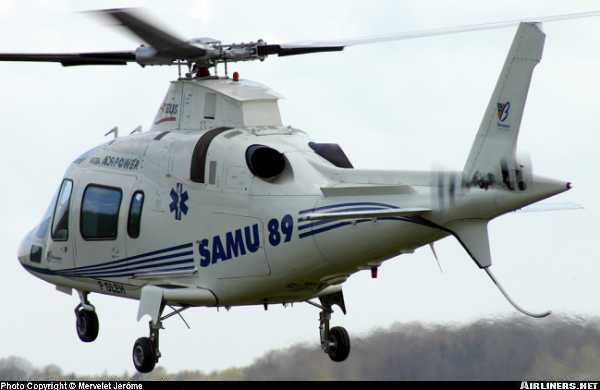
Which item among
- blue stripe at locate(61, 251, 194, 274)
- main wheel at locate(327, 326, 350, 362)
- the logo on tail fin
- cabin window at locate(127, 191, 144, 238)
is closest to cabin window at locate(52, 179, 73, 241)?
blue stripe at locate(61, 251, 194, 274)

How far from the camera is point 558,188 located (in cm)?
2391

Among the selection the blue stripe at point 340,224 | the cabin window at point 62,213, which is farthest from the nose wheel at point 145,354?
the blue stripe at point 340,224

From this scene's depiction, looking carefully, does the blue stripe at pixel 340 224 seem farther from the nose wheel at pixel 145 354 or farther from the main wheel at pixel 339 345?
the nose wheel at pixel 145 354

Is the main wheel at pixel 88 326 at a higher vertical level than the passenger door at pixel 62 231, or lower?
lower

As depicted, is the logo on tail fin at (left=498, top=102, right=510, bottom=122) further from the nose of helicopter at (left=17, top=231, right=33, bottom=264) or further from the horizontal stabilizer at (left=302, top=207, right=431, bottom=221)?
the nose of helicopter at (left=17, top=231, right=33, bottom=264)

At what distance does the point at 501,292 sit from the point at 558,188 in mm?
1668

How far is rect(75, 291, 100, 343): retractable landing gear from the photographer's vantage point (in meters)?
30.2

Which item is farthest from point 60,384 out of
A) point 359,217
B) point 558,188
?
point 558,188

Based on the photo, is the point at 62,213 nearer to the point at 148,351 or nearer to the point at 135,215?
the point at 135,215

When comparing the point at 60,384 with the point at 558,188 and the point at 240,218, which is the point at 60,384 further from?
the point at 558,188

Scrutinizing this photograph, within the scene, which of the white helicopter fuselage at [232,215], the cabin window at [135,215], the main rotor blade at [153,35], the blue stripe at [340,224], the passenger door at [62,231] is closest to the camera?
the blue stripe at [340,224]

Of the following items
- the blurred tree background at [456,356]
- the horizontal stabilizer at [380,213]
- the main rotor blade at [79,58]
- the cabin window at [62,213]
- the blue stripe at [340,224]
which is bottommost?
the blurred tree background at [456,356]

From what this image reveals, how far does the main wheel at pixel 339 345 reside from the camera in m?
28.1

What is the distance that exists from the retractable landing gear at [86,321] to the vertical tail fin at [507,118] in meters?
7.90
